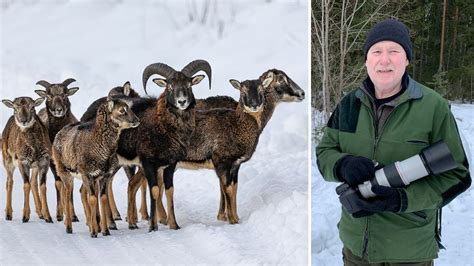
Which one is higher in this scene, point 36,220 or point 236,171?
point 236,171

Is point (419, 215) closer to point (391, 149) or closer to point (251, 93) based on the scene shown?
point (391, 149)

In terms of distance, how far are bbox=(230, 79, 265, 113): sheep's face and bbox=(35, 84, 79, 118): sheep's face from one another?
112cm

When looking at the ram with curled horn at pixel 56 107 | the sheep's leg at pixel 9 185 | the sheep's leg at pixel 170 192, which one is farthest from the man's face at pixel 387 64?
the sheep's leg at pixel 9 185

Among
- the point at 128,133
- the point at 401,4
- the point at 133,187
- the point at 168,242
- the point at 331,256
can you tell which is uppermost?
the point at 401,4

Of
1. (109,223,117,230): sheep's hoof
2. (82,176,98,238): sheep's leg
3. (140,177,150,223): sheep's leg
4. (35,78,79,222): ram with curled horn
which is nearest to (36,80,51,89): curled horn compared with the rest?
(35,78,79,222): ram with curled horn

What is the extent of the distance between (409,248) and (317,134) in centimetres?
338

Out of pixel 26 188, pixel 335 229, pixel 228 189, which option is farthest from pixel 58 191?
pixel 335 229

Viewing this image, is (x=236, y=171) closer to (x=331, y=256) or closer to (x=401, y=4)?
(x=331, y=256)

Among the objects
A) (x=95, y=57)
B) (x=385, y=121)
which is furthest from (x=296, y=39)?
(x=385, y=121)

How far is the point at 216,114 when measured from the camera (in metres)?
4.00

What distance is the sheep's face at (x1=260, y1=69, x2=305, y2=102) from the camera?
3.81m

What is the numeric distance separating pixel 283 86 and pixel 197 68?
23.4 inches

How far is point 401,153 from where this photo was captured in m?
2.18

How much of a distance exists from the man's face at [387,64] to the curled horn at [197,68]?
1.76m
